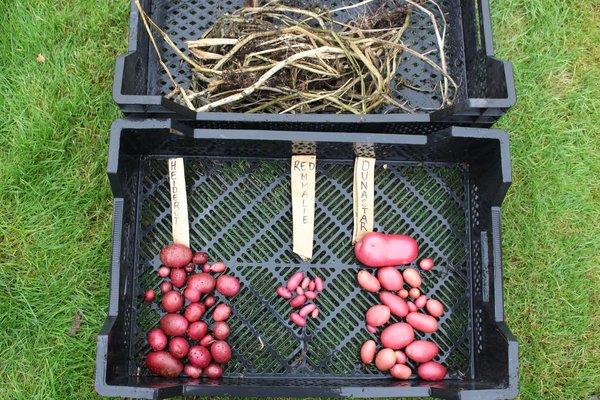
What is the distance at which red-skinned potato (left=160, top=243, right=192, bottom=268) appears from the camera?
1.84 m

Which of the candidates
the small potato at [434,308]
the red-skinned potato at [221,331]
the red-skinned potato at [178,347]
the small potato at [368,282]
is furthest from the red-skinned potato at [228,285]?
the small potato at [434,308]

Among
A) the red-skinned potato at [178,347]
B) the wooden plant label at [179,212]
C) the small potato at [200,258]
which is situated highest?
the wooden plant label at [179,212]

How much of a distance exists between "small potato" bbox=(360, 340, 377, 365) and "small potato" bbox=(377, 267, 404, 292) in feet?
0.64

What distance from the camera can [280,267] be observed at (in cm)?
194

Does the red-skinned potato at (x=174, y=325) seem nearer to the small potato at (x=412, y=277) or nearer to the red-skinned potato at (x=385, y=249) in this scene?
the red-skinned potato at (x=385, y=249)

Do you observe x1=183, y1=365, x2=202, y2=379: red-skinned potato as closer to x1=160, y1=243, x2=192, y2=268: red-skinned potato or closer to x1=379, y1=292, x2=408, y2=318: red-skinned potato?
x1=160, y1=243, x2=192, y2=268: red-skinned potato

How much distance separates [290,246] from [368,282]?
301 mm

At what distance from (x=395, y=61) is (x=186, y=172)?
85cm

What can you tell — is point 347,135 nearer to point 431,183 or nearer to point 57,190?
point 431,183

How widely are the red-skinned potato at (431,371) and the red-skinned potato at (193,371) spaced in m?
0.73

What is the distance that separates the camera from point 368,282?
1.87 m

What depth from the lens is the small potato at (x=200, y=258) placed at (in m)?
1.89

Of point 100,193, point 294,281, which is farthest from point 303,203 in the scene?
point 100,193

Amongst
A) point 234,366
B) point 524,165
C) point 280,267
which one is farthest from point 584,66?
point 234,366
